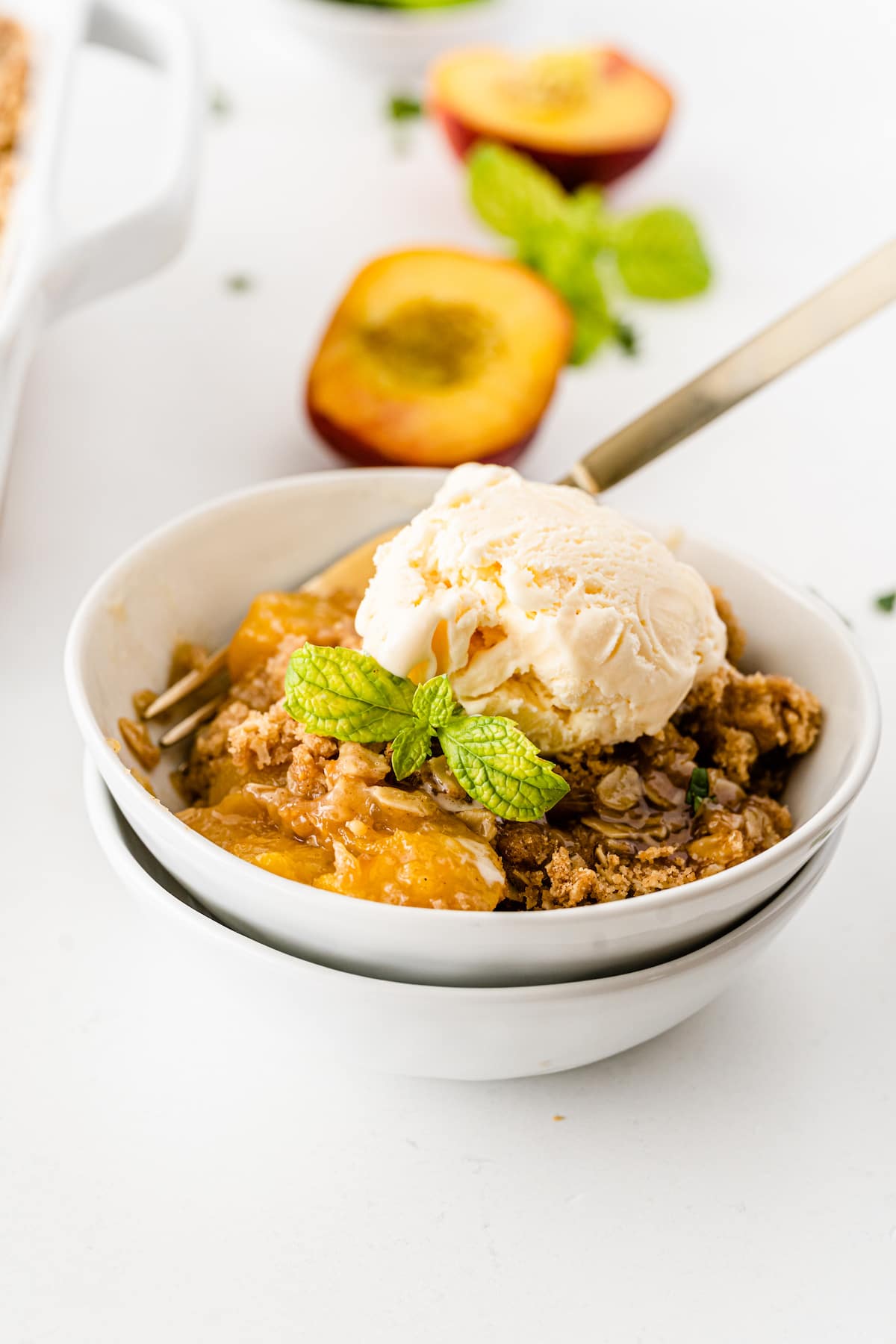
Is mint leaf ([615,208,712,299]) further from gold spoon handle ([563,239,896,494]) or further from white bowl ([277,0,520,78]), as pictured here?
gold spoon handle ([563,239,896,494])

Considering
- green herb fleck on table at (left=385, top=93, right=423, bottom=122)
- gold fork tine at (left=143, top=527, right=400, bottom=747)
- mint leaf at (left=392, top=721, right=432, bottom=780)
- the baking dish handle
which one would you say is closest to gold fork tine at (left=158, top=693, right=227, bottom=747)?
gold fork tine at (left=143, top=527, right=400, bottom=747)

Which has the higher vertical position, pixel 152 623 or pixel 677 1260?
pixel 677 1260

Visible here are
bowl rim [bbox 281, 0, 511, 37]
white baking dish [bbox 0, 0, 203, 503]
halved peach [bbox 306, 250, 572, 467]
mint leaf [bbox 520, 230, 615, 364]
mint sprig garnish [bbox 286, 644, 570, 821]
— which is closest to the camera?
mint sprig garnish [bbox 286, 644, 570, 821]

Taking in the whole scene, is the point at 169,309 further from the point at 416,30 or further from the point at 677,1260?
the point at 677,1260

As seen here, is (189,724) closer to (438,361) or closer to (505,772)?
(505,772)

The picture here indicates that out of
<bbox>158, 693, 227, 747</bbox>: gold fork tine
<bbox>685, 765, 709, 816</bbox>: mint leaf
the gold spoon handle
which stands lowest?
<bbox>158, 693, 227, 747</bbox>: gold fork tine

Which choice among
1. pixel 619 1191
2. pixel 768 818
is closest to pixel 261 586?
pixel 768 818
